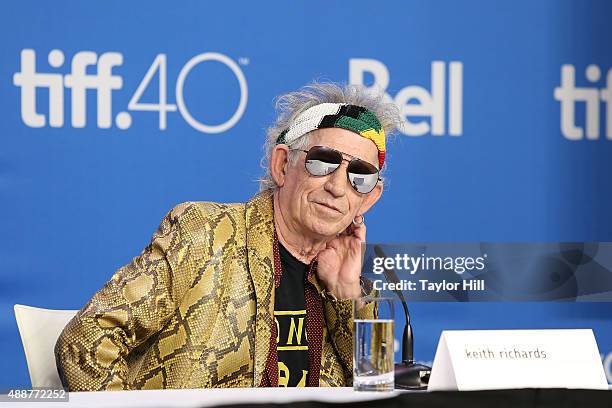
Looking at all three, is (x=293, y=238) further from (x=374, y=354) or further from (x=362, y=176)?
(x=374, y=354)

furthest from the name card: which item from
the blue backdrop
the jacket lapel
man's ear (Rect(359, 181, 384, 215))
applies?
the blue backdrop

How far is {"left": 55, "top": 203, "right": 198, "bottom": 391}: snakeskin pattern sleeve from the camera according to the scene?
2.28m

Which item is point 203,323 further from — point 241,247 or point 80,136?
point 80,136

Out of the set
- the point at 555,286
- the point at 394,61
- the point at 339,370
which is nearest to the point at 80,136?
the point at 394,61

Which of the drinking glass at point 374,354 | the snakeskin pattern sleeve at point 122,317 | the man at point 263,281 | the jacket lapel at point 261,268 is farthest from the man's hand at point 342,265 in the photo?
the drinking glass at point 374,354

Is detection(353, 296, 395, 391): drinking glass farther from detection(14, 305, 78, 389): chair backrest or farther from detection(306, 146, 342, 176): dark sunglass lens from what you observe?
detection(14, 305, 78, 389): chair backrest

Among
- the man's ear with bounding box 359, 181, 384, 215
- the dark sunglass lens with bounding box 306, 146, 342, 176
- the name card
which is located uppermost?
the dark sunglass lens with bounding box 306, 146, 342, 176

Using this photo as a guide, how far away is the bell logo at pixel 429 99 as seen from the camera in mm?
3611

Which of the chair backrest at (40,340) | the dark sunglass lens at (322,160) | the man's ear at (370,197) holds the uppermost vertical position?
the dark sunglass lens at (322,160)

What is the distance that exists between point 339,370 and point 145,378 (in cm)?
49

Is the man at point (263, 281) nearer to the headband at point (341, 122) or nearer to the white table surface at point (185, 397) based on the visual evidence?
the headband at point (341, 122)

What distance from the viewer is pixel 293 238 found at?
104 inches

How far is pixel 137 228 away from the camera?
3508mm

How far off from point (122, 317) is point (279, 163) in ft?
2.11
